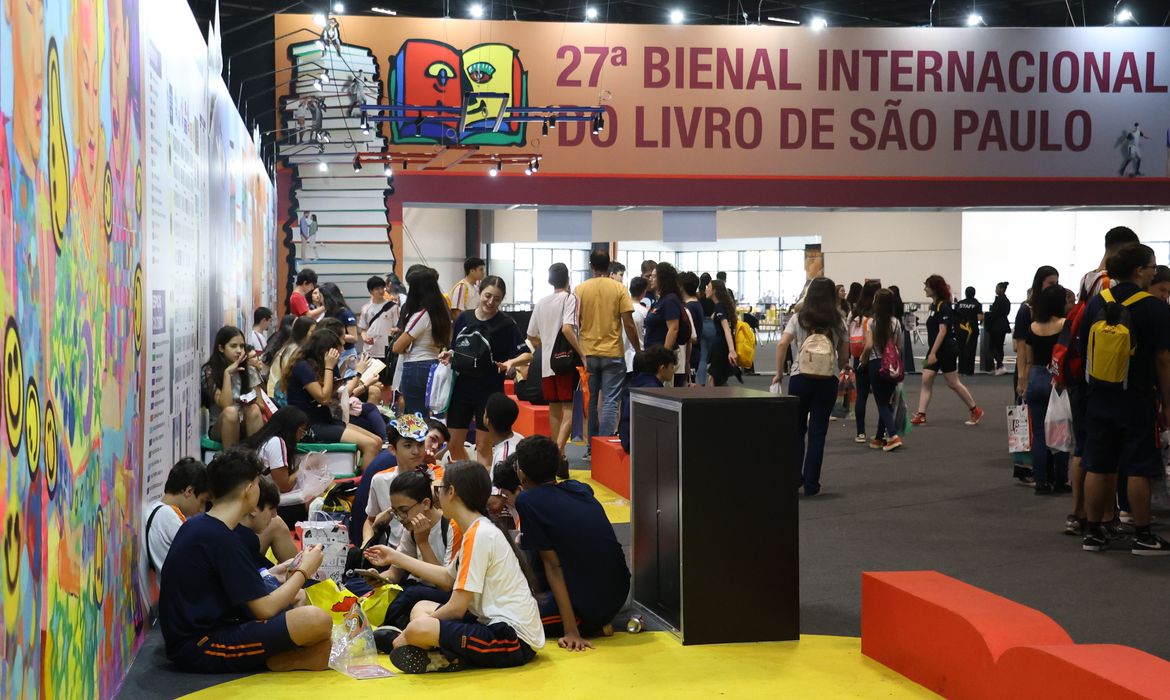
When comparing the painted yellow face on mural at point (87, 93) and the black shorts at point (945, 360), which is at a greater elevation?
the painted yellow face on mural at point (87, 93)

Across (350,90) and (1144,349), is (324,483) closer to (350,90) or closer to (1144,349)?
(1144,349)

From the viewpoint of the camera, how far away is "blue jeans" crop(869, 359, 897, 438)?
1038 centimetres

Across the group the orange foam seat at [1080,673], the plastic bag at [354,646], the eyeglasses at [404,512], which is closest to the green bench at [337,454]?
the eyeglasses at [404,512]

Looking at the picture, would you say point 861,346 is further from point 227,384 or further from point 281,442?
point 227,384

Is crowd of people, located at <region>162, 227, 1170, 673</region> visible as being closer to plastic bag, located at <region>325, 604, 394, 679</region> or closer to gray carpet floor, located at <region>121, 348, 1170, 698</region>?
plastic bag, located at <region>325, 604, 394, 679</region>

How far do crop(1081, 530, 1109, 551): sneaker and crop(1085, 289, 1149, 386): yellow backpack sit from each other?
34.8 inches

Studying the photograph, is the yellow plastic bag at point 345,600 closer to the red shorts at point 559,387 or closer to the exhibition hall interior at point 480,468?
the exhibition hall interior at point 480,468

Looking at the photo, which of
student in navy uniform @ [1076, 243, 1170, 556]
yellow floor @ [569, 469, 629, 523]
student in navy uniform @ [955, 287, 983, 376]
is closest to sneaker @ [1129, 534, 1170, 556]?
student in navy uniform @ [1076, 243, 1170, 556]

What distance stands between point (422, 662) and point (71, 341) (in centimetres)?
180

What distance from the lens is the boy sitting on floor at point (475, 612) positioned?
4.44 meters

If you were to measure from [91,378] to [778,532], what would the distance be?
8.67 feet

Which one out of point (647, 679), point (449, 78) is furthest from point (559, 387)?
point (449, 78)

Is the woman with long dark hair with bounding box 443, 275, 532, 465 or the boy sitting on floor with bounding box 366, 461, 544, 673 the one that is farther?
the woman with long dark hair with bounding box 443, 275, 532, 465

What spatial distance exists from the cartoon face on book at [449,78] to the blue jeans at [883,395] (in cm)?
787
